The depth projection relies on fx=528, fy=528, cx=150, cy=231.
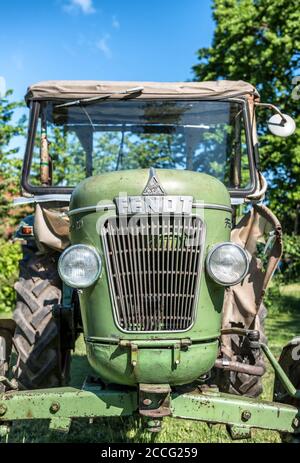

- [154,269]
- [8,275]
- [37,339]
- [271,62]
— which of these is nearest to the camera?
[154,269]

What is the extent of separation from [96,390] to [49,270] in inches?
53.2

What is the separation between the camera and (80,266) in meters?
2.54

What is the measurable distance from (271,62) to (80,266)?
639 inches

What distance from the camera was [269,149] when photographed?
17.0 meters

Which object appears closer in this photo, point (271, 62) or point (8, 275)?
point (8, 275)

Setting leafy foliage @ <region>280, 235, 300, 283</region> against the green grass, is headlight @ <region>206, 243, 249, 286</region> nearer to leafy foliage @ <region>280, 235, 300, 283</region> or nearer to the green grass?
the green grass

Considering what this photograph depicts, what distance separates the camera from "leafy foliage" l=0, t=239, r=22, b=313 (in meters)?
9.19

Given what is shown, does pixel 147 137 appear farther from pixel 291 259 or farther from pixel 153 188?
pixel 291 259

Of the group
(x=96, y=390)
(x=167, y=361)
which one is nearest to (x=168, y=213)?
(x=167, y=361)

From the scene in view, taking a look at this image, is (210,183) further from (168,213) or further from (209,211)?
(168,213)

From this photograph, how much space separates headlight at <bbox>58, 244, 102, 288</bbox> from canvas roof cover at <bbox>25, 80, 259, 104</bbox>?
1.63 metres

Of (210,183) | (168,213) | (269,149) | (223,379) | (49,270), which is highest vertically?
(269,149)

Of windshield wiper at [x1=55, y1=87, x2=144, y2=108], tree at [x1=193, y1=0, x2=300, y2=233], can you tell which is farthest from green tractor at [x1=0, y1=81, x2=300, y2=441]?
tree at [x1=193, y1=0, x2=300, y2=233]

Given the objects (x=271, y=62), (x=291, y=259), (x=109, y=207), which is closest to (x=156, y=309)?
(x=109, y=207)
